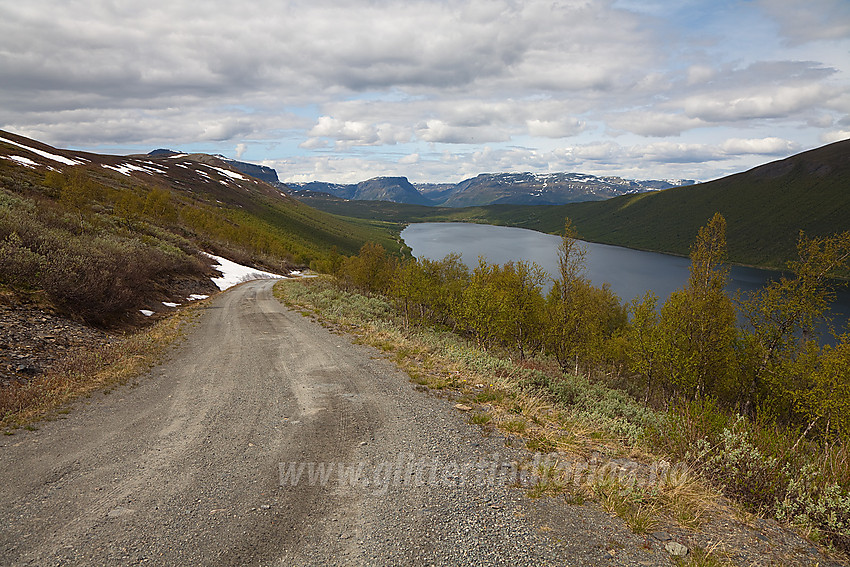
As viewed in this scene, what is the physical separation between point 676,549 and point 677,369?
32744 millimetres

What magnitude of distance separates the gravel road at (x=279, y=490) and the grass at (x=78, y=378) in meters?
0.53

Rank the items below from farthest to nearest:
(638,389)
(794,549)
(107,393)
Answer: (638,389)
(107,393)
(794,549)

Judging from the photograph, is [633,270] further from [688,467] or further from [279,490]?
[279,490]

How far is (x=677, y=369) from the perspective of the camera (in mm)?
32156

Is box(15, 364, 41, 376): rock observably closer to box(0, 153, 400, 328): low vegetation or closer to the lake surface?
box(0, 153, 400, 328): low vegetation

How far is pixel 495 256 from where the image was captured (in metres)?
161

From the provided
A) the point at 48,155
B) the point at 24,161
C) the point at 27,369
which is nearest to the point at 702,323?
the point at 27,369

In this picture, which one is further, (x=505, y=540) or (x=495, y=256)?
(x=495, y=256)

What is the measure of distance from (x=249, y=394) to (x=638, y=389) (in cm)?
4688

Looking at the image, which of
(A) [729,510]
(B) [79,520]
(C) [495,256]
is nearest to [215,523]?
(B) [79,520]

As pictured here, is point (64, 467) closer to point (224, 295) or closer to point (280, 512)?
point (280, 512)

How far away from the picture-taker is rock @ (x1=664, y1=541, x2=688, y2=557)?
16.0 ft

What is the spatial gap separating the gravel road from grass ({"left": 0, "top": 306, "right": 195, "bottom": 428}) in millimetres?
531

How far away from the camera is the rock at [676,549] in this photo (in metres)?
4.88
